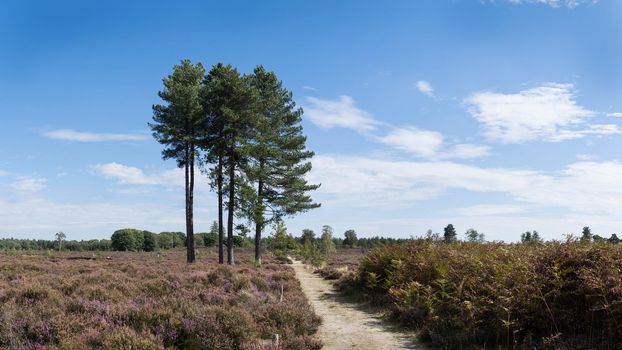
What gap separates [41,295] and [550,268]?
12182mm

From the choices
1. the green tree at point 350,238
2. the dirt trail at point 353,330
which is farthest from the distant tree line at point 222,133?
the green tree at point 350,238

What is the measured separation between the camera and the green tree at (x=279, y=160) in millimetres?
34688

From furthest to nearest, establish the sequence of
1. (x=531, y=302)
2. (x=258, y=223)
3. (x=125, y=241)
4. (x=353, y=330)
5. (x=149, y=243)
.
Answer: (x=149, y=243) < (x=125, y=241) < (x=258, y=223) < (x=353, y=330) < (x=531, y=302)

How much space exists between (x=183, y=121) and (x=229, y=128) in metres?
4.43

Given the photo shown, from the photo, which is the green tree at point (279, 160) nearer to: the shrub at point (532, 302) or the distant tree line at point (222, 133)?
the distant tree line at point (222, 133)

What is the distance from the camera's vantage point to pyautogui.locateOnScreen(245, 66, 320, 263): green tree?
34688mm

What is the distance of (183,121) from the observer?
31672 millimetres

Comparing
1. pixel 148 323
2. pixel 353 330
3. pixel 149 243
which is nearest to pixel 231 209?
pixel 353 330

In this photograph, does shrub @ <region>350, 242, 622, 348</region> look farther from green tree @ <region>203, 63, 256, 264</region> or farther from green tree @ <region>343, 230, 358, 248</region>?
green tree @ <region>343, 230, 358, 248</region>

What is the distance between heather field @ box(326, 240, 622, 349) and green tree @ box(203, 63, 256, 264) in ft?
68.9

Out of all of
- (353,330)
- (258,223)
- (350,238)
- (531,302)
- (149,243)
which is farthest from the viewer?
(350,238)

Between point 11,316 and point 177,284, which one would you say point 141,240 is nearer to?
point 177,284

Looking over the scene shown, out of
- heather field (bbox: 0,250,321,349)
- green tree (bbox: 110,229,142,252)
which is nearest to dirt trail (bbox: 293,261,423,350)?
heather field (bbox: 0,250,321,349)

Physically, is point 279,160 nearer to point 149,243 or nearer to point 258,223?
point 258,223
